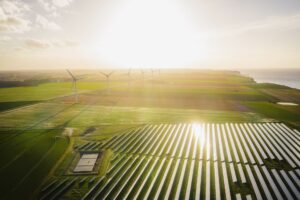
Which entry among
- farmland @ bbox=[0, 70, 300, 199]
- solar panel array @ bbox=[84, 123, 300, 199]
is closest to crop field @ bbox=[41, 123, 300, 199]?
solar panel array @ bbox=[84, 123, 300, 199]

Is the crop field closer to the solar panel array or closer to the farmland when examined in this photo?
the solar panel array

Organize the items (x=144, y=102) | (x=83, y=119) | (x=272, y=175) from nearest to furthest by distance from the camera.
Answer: (x=272, y=175) < (x=83, y=119) < (x=144, y=102)

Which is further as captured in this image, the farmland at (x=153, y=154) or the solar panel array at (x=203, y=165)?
the farmland at (x=153, y=154)

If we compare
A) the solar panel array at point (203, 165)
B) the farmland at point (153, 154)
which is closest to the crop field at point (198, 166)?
the solar panel array at point (203, 165)

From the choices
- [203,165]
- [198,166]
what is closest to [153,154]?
[198,166]

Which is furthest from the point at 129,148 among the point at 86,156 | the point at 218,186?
the point at 218,186

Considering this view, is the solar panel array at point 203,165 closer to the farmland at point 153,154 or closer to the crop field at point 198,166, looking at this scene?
the crop field at point 198,166

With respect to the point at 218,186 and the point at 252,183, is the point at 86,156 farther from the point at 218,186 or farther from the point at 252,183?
the point at 252,183
